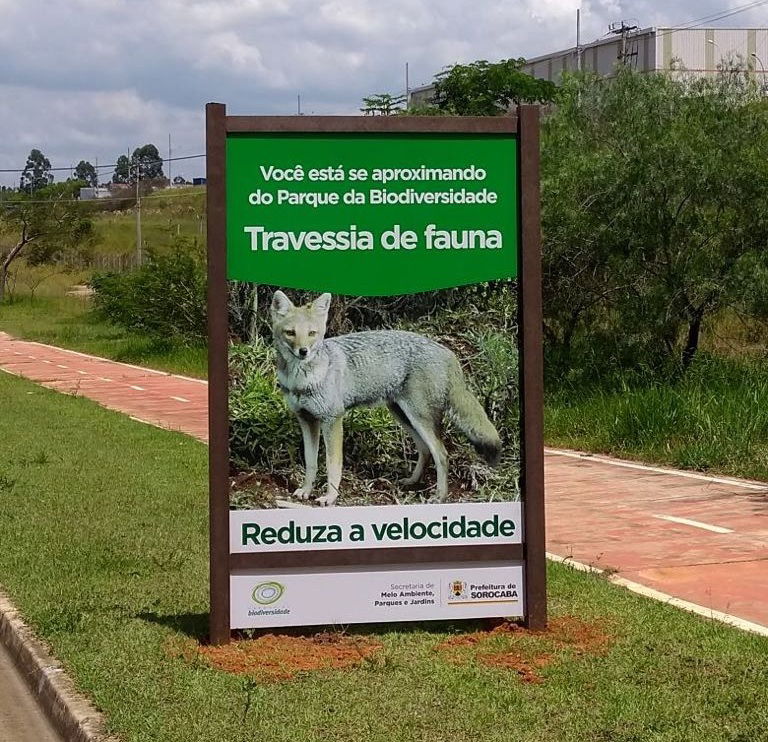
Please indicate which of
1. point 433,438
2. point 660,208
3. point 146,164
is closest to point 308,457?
point 433,438

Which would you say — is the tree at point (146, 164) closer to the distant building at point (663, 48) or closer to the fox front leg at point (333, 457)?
the distant building at point (663, 48)

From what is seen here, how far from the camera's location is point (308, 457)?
6.11 m

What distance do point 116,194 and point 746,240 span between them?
79.2 m

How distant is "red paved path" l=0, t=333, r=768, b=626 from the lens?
25.2ft

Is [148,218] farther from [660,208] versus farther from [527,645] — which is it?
[527,645]

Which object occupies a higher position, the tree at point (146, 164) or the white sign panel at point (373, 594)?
the tree at point (146, 164)

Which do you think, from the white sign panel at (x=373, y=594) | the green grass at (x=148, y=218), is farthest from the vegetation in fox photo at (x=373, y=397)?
the green grass at (x=148, y=218)

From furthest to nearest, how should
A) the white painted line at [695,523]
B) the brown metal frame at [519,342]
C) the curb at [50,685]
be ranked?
the white painted line at [695,523] < the brown metal frame at [519,342] < the curb at [50,685]

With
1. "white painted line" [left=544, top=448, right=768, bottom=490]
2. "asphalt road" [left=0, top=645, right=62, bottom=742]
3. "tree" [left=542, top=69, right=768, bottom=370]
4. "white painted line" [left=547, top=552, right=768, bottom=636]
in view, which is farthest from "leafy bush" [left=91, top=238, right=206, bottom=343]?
"asphalt road" [left=0, top=645, right=62, bottom=742]

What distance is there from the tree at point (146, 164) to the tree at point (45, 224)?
387 cm

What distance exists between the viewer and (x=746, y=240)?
15398mm

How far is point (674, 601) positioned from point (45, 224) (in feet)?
198

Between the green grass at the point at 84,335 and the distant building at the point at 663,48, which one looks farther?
the distant building at the point at 663,48

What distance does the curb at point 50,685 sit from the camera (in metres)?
5.32
